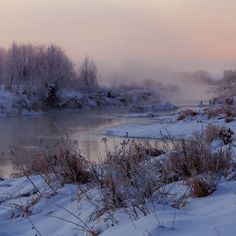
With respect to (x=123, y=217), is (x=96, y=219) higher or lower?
lower

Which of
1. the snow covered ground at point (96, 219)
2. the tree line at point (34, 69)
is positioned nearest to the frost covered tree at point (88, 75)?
the tree line at point (34, 69)

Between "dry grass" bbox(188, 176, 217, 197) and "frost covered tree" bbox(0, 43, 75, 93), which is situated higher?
"frost covered tree" bbox(0, 43, 75, 93)

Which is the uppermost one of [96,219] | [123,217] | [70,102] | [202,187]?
[202,187]

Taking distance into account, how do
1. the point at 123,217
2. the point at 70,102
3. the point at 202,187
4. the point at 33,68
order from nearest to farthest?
the point at 123,217, the point at 202,187, the point at 70,102, the point at 33,68

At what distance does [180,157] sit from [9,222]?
186cm

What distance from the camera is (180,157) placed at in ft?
16.4

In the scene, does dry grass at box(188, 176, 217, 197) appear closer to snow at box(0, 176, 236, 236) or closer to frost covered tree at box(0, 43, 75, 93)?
snow at box(0, 176, 236, 236)

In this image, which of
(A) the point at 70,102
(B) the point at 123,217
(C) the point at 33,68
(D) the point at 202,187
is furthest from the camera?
(C) the point at 33,68

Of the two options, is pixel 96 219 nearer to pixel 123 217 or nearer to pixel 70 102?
pixel 123 217

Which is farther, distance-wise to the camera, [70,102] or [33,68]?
[33,68]

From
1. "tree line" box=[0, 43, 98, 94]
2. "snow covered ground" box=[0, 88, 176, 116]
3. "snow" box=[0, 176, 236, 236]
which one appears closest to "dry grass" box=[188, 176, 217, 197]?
"snow" box=[0, 176, 236, 236]

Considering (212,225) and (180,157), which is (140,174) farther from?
(212,225)

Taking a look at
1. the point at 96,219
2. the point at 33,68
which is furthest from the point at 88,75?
the point at 96,219

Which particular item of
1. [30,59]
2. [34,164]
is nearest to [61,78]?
[30,59]
